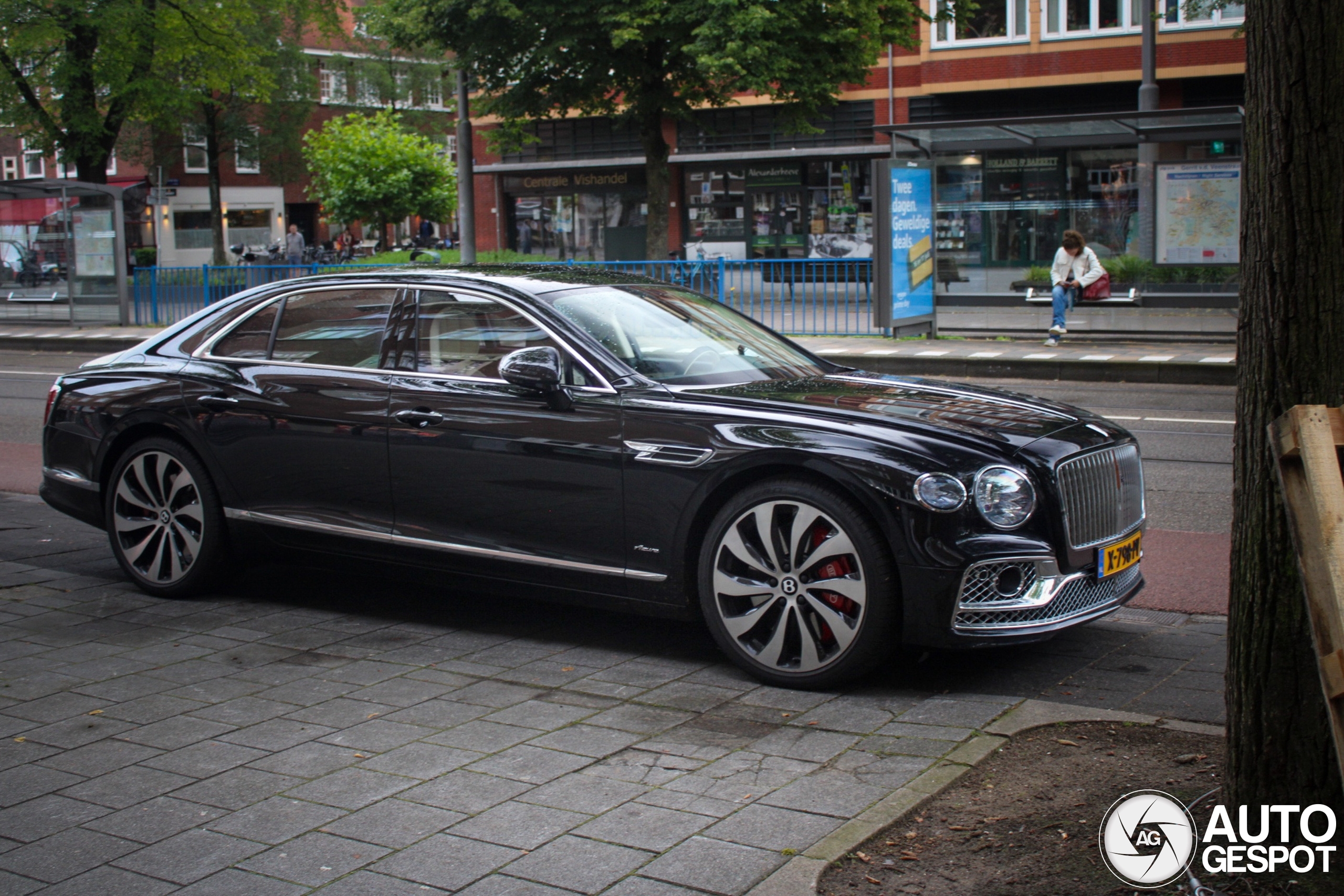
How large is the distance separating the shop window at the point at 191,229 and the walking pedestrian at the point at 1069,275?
154ft

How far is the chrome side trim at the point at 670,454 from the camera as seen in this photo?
4.79 metres

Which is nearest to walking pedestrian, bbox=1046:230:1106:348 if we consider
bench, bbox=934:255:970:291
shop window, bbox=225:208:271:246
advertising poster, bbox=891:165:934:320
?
bench, bbox=934:255:970:291

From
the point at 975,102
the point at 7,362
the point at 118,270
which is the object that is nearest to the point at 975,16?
the point at 975,102

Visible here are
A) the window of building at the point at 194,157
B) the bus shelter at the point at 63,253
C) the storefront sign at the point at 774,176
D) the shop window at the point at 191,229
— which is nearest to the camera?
the bus shelter at the point at 63,253

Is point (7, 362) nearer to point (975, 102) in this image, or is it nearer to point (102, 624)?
point (102, 624)

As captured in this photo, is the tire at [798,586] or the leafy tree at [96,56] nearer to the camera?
the tire at [798,586]

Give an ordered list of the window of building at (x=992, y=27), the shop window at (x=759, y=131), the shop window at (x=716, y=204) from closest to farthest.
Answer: the window of building at (x=992, y=27)
the shop window at (x=759, y=131)
the shop window at (x=716, y=204)

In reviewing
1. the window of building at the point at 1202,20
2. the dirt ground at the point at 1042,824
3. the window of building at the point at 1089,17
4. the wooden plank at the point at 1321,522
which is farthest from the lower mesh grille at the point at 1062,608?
the window of building at the point at 1089,17

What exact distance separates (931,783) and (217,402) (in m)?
3.80

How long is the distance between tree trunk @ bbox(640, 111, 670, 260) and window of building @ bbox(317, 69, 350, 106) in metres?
37.1

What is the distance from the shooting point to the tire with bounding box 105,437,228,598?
6.03 meters

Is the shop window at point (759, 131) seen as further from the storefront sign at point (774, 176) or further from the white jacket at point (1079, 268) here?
the white jacket at point (1079, 268)

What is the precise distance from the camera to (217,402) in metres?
6.00

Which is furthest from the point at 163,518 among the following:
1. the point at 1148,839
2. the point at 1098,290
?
the point at 1098,290
